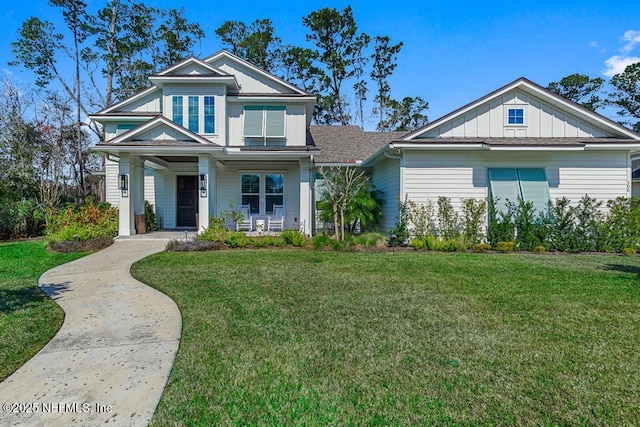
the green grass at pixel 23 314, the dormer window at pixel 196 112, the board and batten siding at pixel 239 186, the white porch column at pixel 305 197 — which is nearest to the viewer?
the green grass at pixel 23 314

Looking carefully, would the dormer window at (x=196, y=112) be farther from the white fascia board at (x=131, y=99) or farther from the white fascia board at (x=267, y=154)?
the white fascia board at (x=131, y=99)

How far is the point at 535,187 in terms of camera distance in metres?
11.7

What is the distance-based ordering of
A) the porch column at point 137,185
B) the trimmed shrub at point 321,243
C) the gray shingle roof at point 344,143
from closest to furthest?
the trimmed shrub at point 321,243 < the porch column at point 137,185 < the gray shingle roof at point 344,143

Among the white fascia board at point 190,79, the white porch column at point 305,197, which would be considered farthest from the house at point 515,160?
the white fascia board at point 190,79

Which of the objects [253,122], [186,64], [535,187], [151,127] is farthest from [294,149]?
[535,187]

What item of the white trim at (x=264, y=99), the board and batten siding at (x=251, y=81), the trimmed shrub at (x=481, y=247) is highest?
the board and batten siding at (x=251, y=81)

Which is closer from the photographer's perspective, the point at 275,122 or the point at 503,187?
the point at 503,187

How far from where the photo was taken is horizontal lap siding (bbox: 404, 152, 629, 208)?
11742 millimetres

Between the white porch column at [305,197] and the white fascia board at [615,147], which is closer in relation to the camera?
the white fascia board at [615,147]

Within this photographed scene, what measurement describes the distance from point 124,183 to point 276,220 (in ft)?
19.0

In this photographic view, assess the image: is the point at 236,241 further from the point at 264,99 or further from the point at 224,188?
Answer: the point at 264,99

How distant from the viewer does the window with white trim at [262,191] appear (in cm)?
1584

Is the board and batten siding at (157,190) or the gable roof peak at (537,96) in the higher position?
the gable roof peak at (537,96)

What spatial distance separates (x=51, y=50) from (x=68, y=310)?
905 inches
